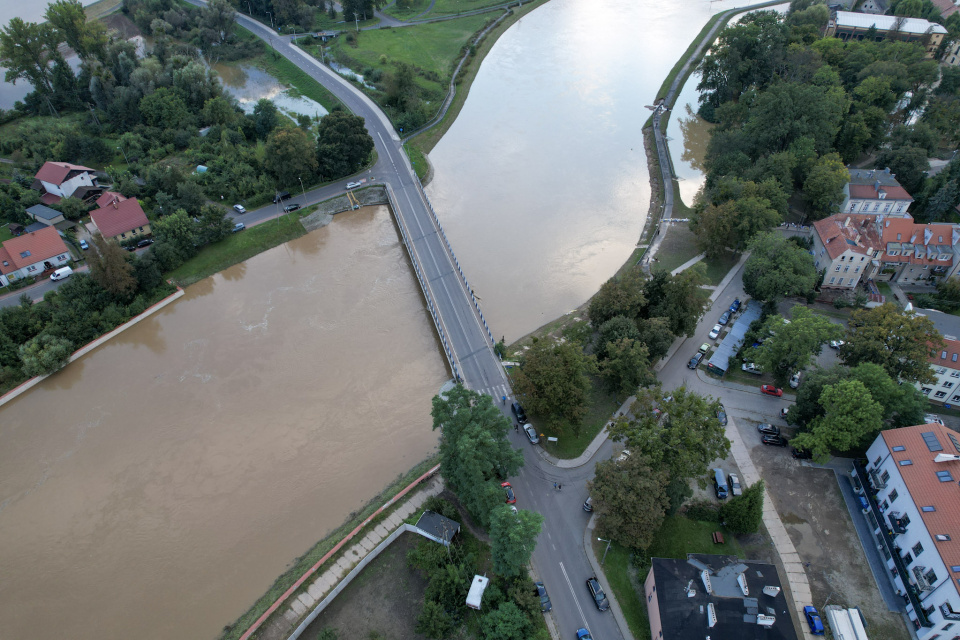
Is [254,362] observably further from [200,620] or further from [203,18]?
[203,18]

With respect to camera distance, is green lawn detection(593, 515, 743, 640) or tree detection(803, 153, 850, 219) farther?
tree detection(803, 153, 850, 219)

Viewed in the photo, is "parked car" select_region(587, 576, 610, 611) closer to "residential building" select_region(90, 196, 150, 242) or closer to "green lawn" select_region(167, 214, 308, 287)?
"green lawn" select_region(167, 214, 308, 287)

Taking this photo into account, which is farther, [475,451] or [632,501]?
[475,451]

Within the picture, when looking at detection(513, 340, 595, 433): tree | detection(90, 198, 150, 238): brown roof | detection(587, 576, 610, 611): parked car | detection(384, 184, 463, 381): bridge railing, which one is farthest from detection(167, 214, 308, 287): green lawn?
detection(587, 576, 610, 611): parked car

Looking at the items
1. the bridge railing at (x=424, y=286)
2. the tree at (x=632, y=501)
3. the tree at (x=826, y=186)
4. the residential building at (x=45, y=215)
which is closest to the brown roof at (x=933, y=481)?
the tree at (x=632, y=501)

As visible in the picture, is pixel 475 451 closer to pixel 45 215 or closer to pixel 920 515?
pixel 920 515

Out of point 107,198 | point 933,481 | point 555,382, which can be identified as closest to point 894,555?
point 933,481
